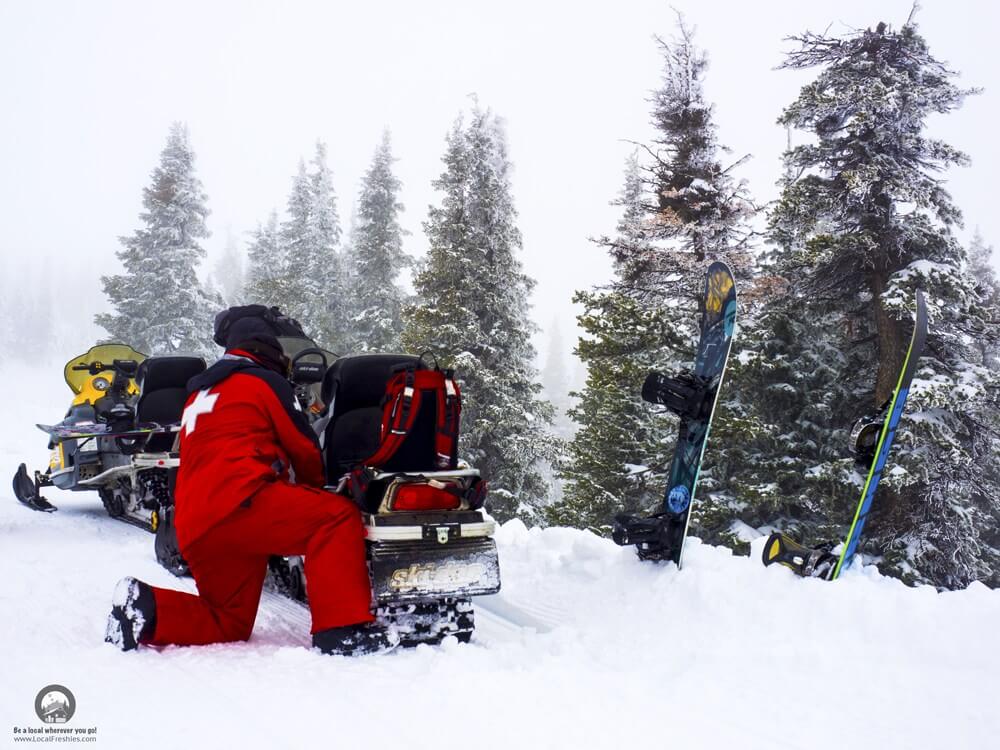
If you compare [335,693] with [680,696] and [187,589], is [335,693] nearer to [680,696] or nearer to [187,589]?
[680,696]

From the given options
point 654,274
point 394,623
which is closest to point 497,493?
point 654,274

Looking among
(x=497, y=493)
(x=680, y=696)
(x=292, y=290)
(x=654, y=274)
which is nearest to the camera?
(x=680, y=696)

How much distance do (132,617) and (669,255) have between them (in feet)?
42.3

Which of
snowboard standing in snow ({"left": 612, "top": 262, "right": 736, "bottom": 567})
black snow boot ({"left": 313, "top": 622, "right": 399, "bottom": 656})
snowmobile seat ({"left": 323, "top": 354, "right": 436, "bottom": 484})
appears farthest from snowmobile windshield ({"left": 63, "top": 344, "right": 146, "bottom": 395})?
snowboard standing in snow ({"left": 612, "top": 262, "right": 736, "bottom": 567})

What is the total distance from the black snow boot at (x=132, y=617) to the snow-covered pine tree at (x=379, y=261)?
847 inches

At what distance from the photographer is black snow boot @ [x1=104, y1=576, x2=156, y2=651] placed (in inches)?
131

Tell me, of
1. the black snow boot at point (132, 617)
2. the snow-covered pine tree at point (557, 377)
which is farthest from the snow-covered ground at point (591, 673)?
the snow-covered pine tree at point (557, 377)

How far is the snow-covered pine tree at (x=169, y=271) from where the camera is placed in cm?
2972

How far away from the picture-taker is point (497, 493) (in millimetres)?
17922

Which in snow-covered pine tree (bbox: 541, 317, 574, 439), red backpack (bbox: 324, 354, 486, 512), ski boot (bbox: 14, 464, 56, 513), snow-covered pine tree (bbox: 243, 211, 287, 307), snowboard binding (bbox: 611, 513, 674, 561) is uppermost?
snow-covered pine tree (bbox: 243, 211, 287, 307)

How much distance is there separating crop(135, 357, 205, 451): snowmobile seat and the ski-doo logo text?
15.5 feet

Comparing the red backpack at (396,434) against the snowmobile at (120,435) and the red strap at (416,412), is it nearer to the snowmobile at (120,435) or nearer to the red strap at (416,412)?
the red strap at (416,412)

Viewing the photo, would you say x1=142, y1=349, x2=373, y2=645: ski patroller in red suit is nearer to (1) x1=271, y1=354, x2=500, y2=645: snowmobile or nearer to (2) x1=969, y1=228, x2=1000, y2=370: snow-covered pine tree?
(1) x1=271, y1=354, x2=500, y2=645: snowmobile

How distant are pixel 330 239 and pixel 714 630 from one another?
30222 mm
